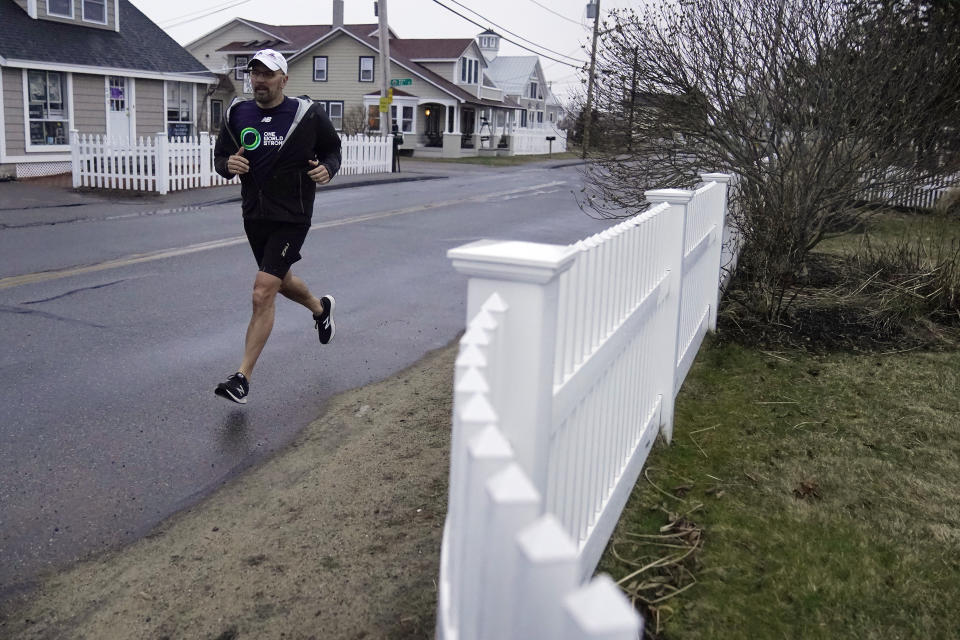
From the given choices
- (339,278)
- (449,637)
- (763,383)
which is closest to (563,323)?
(449,637)

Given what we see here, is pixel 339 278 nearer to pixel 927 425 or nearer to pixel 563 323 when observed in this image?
pixel 927 425

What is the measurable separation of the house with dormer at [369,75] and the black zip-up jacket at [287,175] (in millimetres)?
39708

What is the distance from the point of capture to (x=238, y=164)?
575 centimetres

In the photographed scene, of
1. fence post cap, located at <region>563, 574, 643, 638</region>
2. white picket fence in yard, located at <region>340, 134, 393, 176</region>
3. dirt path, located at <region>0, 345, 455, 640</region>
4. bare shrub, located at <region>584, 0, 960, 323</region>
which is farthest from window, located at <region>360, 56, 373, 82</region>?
fence post cap, located at <region>563, 574, 643, 638</region>

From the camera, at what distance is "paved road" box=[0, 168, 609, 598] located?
4.38 m

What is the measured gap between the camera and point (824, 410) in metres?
5.93

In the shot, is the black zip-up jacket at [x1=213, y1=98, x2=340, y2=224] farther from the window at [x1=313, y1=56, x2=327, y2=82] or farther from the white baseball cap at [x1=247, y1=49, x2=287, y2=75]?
the window at [x1=313, y1=56, x2=327, y2=82]

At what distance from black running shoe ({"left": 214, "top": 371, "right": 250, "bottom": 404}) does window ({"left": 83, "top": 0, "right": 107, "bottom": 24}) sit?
79.0 feet

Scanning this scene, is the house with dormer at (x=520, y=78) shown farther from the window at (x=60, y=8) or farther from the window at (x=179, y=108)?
the window at (x=60, y=8)

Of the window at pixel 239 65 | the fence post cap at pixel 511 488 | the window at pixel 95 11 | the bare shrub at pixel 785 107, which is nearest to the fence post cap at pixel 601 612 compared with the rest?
the fence post cap at pixel 511 488

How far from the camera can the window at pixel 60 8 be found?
24.9 meters

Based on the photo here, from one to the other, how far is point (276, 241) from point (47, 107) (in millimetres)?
20583

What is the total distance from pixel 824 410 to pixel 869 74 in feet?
12.3

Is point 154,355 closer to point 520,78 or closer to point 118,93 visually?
point 118,93
